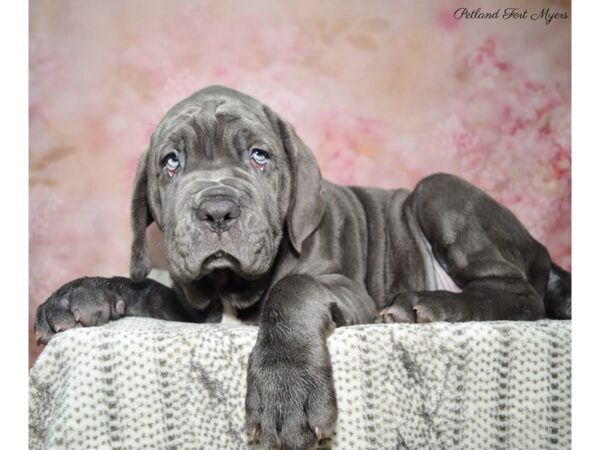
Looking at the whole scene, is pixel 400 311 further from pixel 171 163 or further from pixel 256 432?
pixel 171 163

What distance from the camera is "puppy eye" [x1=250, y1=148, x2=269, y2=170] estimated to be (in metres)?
2.68

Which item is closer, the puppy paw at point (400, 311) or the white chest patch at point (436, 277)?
the puppy paw at point (400, 311)

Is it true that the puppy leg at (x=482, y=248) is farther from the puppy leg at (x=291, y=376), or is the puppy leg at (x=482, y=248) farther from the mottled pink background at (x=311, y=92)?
the puppy leg at (x=291, y=376)

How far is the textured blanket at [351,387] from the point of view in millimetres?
1912

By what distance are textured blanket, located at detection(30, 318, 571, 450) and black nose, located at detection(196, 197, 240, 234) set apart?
0.42 m

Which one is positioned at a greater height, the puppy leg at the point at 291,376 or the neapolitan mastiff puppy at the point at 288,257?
the neapolitan mastiff puppy at the point at 288,257

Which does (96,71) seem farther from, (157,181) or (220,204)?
(220,204)

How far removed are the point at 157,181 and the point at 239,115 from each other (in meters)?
0.47

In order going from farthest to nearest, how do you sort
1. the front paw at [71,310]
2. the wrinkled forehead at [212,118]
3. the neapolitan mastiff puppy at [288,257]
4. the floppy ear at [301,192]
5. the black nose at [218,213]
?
the floppy ear at [301,192] → the wrinkled forehead at [212,118] → the front paw at [71,310] → the black nose at [218,213] → the neapolitan mastiff puppy at [288,257]

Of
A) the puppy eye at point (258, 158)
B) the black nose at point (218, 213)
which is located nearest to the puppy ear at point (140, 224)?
the puppy eye at point (258, 158)

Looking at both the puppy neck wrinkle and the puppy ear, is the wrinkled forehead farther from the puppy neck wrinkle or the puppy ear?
the puppy neck wrinkle

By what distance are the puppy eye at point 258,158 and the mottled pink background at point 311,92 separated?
0.82m

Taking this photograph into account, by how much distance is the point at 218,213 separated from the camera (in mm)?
2256
